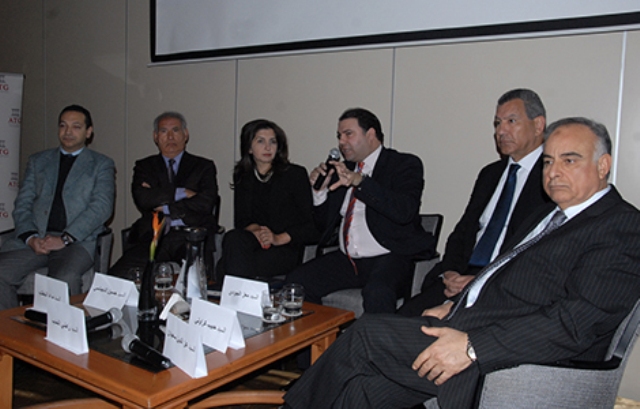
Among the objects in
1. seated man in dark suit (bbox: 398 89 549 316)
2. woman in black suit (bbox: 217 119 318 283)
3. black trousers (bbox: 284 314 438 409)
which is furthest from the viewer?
woman in black suit (bbox: 217 119 318 283)

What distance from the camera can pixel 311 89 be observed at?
380 cm

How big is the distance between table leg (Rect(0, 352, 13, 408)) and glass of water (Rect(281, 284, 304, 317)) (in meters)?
1.04

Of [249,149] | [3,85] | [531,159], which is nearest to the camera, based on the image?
[531,159]

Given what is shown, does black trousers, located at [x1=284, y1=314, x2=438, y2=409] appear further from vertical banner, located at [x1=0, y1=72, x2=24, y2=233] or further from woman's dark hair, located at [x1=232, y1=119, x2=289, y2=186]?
vertical banner, located at [x1=0, y1=72, x2=24, y2=233]

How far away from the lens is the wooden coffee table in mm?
1524

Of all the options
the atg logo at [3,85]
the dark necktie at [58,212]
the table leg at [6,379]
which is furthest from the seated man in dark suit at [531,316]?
the atg logo at [3,85]

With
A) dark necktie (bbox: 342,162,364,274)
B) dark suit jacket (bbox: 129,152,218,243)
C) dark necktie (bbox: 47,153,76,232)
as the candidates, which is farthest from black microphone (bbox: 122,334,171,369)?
dark necktie (bbox: 47,153,76,232)

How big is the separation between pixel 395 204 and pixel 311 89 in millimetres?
1322

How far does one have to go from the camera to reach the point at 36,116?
17.8 feet

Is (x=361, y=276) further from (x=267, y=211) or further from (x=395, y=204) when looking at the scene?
(x=267, y=211)

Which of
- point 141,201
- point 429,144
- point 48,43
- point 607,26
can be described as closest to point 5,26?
point 48,43

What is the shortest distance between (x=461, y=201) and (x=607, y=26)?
119 cm

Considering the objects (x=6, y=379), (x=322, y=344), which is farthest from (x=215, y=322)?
(x=6, y=379)

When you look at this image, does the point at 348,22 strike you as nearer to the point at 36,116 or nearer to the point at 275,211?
the point at 275,211
